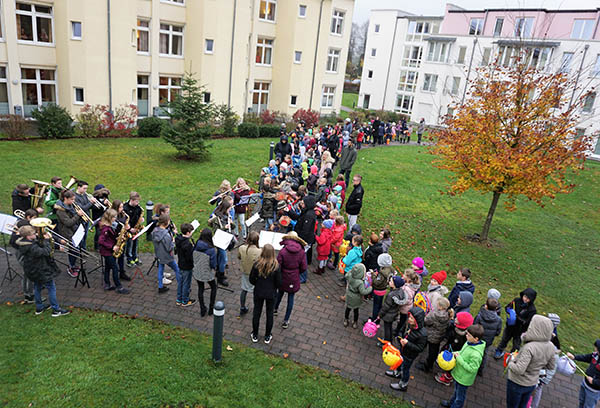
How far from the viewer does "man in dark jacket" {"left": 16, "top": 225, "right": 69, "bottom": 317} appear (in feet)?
23.9

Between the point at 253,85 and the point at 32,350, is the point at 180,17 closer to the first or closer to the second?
the point at 253,85

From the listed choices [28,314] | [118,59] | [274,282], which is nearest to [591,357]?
[274,282]

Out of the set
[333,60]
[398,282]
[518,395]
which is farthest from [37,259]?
[333,60]

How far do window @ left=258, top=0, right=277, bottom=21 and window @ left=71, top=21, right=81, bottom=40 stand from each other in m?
13.9

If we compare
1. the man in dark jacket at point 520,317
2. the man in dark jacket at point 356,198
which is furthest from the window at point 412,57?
the man in dark jacket at point 520,317

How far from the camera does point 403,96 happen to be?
5372 cm

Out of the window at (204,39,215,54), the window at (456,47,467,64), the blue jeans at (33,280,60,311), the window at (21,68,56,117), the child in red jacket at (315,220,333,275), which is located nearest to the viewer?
the blue jeans at (33,280,60,311)

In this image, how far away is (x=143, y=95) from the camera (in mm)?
27422

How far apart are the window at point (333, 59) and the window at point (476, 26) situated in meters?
17.0

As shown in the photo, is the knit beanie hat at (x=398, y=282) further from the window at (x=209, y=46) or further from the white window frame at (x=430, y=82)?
the white window frame at (x=430, y=82)

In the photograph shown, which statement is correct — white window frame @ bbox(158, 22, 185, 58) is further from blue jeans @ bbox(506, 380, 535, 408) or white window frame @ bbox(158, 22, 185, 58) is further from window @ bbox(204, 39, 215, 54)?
blue jeans @ bbox(506, 380, 535, 408)

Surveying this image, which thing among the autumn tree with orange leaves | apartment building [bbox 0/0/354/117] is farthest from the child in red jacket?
apartment building [bbox 0/0/354/117]

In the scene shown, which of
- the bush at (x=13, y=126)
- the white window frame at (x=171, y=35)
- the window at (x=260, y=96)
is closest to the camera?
the bush at (x=13, y=126)

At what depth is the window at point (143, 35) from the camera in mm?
26203
